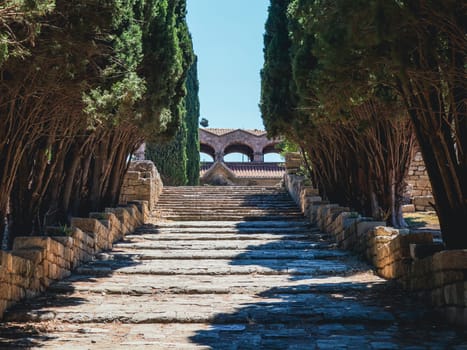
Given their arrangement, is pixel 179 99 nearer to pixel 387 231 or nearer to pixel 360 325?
pixel 387 231

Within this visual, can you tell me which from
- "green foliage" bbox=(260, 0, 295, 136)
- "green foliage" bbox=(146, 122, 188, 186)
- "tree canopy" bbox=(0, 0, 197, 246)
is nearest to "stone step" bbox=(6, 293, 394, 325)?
"tree canopy" bbox=(0, 0, 197, 246)

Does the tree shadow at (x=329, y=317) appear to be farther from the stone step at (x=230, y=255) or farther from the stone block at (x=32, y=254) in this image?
the stone block at (x=32, y=254)

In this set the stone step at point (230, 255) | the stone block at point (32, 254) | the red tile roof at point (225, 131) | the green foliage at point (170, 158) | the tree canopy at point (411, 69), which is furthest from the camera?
the red tile roof at point (225, 131)

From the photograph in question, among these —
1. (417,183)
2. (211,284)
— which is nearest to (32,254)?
(211,284)

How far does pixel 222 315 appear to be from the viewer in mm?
5512

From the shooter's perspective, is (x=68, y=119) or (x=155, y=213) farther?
(x=155, y=213)

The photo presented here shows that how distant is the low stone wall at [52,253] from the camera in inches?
227

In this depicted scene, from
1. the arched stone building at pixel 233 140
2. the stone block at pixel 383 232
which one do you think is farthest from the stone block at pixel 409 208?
the arched stone building at pixel 233 140

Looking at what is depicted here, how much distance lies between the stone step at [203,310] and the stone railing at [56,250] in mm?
252

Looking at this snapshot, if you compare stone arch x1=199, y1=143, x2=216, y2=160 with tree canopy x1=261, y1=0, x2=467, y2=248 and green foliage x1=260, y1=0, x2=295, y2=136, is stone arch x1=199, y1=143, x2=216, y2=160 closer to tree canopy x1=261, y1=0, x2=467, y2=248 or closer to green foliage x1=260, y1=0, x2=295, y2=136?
green foliage x1=260, y1=0, x2=295, y2=136

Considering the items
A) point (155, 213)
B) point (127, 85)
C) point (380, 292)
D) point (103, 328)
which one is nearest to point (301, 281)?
point (380, 292)

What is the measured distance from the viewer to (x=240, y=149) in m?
37.2

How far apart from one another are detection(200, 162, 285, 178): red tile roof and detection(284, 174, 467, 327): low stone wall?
18738mm

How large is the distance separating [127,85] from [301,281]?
11.3 ft
